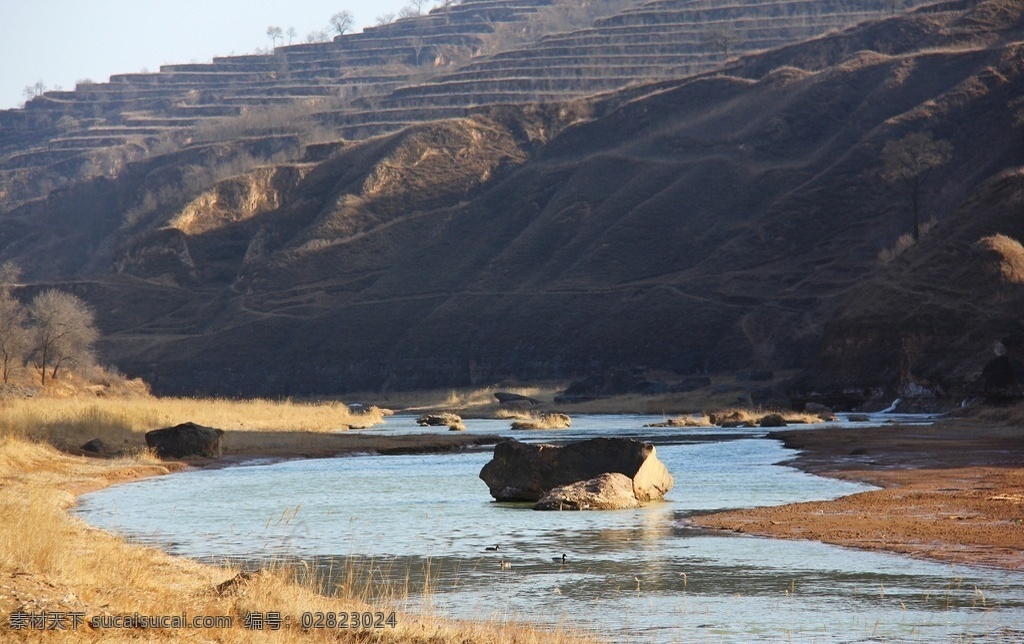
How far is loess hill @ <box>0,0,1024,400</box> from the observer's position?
359 feet

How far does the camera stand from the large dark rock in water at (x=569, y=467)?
90.7 ft

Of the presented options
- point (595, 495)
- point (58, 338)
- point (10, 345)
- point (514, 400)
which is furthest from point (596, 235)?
point (595, 495)

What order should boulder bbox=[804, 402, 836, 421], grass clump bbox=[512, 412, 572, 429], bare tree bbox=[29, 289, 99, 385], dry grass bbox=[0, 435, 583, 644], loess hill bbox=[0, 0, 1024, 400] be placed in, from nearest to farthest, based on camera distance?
dry grass bbox=[0, 435, 583, 644]
grass clump bbox=[512, 412, 572, 429]
boulder bbox=[804, 402, 836, 421]
bare tree bbox=[29, 289, 99, 385]
loess hill bbox=[0, 0, 1024, 400]

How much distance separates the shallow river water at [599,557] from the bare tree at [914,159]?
85.0 m

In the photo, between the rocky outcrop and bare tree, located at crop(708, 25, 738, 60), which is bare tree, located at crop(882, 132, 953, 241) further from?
the rocky outcrop

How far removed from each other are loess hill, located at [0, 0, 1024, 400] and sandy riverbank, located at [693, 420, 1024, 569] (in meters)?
39.6

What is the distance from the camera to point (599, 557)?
19.5m

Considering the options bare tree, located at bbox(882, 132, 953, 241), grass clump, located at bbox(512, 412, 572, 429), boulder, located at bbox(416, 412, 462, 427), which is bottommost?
boulder, located at bbox(416, 412, 462, 427)

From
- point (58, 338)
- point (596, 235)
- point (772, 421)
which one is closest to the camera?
point (772, 421)

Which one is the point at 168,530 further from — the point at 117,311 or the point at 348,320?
the point at 117,311

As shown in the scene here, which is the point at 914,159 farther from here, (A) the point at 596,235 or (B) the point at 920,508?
(B) the point at 920,508

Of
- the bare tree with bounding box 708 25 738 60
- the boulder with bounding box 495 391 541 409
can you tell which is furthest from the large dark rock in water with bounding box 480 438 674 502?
the bare tree with bounding box 708 25 738 60

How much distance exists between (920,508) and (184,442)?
1021 inches

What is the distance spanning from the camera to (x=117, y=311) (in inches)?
5536
